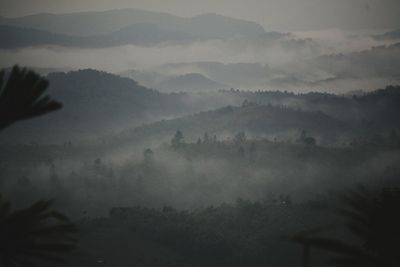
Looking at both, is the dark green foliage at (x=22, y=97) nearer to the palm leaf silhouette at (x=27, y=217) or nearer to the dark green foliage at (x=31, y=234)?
the palm leaf silhouette at (x=27, y=217)

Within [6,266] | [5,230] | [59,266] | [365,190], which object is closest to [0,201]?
[5,230]

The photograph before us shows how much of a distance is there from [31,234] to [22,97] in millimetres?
2478

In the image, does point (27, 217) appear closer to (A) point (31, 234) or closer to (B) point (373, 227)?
(A) point (31, 234)

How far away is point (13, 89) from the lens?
812 cm

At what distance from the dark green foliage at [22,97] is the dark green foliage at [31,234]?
1.76 metres

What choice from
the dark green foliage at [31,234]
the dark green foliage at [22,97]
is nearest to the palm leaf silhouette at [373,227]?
the dark green foliage at [31,234]

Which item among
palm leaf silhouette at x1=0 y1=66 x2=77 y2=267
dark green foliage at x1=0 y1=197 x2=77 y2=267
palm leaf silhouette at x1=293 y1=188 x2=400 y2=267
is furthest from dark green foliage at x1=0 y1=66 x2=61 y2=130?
palm leaf silhouette at x1=293 y1=188 x2=400 y2=267

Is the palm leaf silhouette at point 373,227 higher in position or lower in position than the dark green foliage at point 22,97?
lower

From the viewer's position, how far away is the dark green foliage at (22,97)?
8125 mm

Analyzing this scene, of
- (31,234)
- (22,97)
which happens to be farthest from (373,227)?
(22,97)

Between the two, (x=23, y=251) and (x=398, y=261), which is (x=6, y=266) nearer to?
(x=23, y=251)

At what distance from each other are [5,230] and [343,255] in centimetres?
583

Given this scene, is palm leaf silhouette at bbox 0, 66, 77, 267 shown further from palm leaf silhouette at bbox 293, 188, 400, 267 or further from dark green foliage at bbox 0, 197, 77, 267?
palm leaf silhouette at bbox 293, 188, 400, 267

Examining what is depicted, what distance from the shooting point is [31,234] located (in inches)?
364
